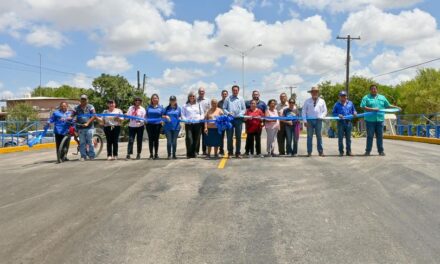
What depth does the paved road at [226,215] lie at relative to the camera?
15.6ft

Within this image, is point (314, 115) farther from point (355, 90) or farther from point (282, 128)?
point (355, 90)

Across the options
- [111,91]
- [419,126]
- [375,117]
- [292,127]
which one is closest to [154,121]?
[292,127]

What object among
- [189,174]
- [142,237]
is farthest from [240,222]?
[189,174]

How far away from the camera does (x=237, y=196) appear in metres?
7.05

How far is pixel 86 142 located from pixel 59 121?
933mm

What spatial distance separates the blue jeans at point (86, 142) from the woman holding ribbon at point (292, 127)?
543cm

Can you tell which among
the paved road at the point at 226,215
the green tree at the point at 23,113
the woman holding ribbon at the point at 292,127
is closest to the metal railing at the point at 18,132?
the paved road at the point at 226,215

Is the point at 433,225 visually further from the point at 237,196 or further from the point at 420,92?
the point at 420,92

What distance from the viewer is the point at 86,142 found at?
1282 centimetres

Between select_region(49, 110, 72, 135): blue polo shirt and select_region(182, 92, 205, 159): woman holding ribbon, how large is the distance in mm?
3333

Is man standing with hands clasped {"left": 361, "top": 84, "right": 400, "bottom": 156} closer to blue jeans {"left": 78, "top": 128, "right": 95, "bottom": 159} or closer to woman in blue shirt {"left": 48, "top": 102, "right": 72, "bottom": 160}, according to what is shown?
blue jeans {"left": 78, "top": 128, "right": 95, "bottom": 159}

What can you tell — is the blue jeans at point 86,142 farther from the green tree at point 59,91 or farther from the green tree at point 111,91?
the green tree at point 59,91

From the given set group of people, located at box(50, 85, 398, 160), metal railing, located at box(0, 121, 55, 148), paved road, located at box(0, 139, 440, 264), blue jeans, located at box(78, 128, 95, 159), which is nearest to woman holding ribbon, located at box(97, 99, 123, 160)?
group of people, located at box(50, 85, 398, 160)

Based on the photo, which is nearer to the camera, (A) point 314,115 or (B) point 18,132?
(A) point 314,115
